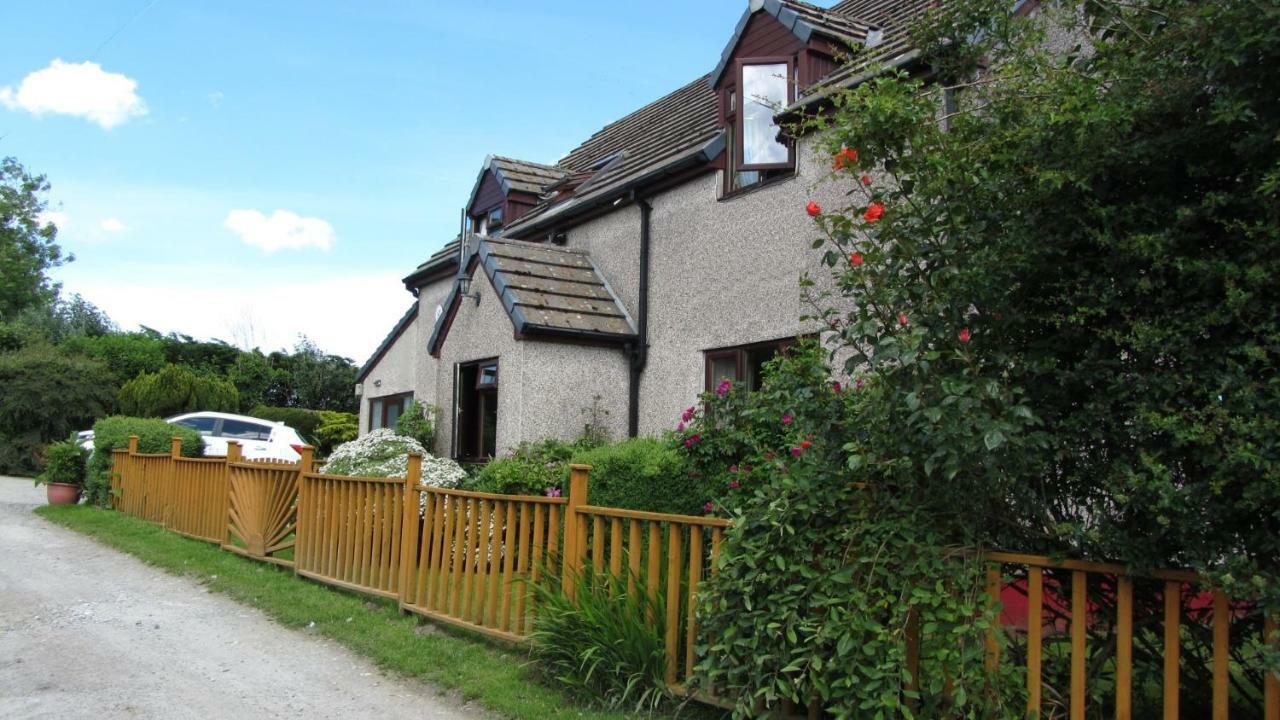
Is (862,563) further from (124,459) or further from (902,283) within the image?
(124,459)

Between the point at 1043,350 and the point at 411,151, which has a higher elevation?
the point at 411,151

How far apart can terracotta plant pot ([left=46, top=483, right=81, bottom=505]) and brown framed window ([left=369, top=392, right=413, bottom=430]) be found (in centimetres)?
589

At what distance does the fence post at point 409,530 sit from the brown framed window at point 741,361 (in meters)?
4.02

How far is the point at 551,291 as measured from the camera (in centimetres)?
1308

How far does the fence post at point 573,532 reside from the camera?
6.20 m

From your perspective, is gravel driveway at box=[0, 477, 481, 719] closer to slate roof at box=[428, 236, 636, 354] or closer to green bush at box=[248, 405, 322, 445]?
slate roof at box=[428, 236, 636, 354]

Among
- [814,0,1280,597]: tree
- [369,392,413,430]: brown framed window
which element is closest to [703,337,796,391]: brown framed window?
[814,0,1280,597]: tree

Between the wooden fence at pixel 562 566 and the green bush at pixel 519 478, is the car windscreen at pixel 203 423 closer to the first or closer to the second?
the wooden fence at pixel 562 566

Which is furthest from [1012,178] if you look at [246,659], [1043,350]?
[246,659]

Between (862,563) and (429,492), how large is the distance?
457cm

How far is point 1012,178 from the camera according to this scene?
4031mm

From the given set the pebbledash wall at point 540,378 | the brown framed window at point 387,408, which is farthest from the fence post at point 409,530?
the brown framed window at point 387,408

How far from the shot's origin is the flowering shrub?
1184cm

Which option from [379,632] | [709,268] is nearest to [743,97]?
[709,268]
